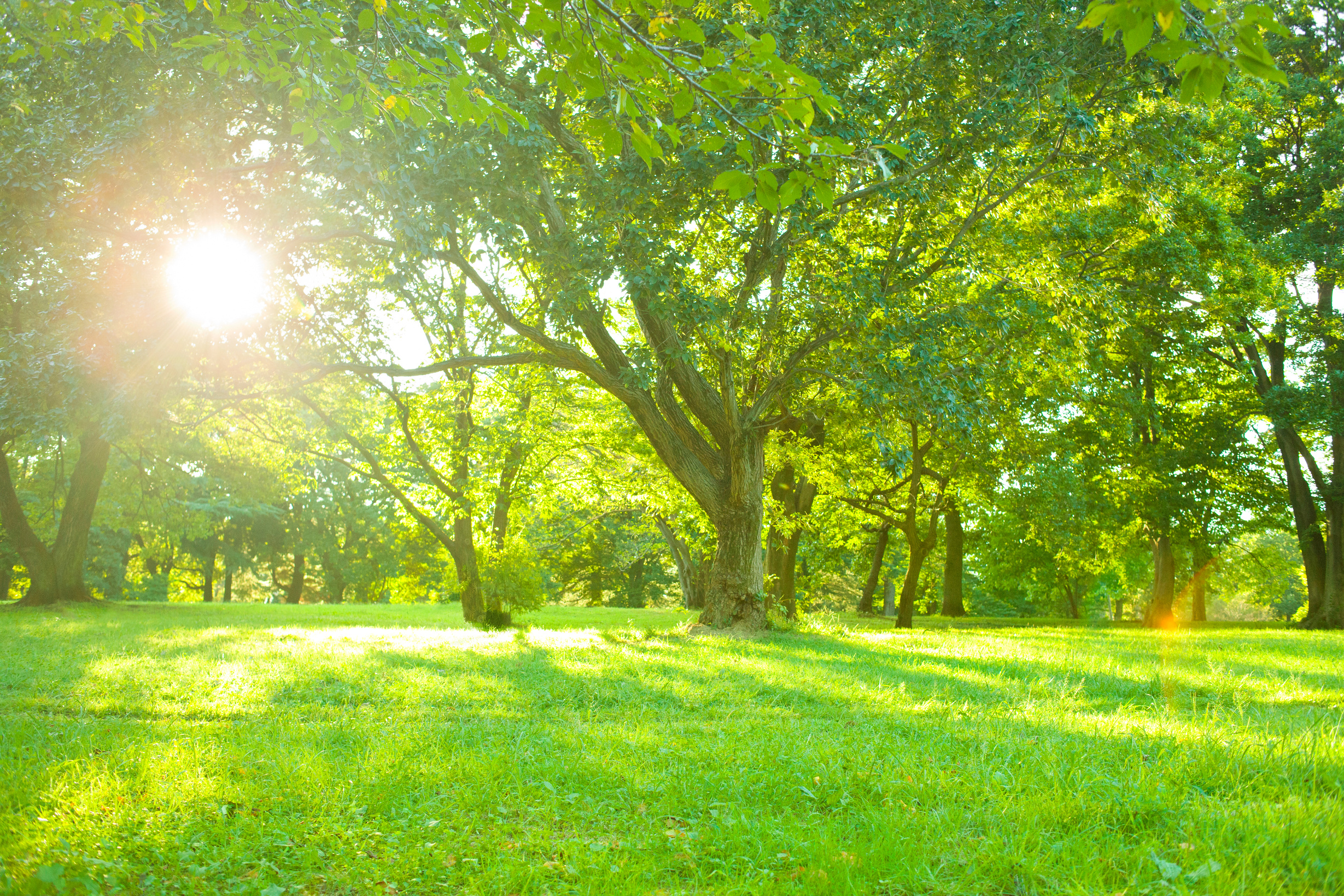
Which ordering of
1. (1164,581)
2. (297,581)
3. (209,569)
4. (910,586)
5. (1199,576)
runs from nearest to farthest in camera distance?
(910,586), (1164,581), (1199,576), (209,569), (297,581)

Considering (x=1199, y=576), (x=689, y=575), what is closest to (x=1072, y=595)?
(x=1199, y=576)

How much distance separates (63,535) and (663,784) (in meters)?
24.5

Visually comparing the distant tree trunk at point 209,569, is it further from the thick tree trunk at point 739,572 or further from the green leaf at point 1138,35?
the green leaf at point 1138,35

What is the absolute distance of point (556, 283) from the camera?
11.4 meters

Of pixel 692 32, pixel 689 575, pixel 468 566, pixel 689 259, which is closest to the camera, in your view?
pixel 692 32

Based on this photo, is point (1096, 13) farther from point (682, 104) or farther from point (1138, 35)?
point (682, 104)

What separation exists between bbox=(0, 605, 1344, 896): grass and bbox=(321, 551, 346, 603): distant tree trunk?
163 feet

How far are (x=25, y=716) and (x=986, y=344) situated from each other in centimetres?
1375

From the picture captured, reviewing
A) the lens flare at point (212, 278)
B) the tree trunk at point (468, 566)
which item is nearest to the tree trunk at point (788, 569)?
the tree trunk at point (468, 566)

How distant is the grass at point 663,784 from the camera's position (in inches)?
122

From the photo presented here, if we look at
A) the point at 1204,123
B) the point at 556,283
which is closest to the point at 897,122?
the point at 556,283

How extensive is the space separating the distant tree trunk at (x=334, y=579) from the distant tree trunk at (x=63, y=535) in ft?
107

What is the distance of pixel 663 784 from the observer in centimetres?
420

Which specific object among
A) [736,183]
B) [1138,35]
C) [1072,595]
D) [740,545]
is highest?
[1138,35]
